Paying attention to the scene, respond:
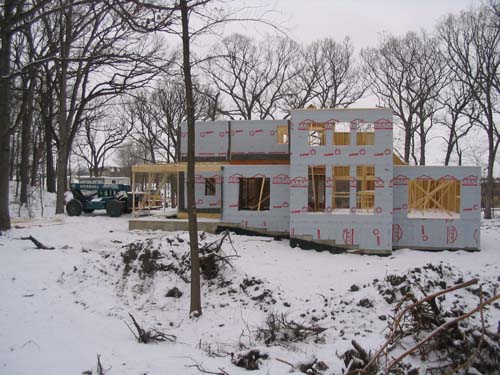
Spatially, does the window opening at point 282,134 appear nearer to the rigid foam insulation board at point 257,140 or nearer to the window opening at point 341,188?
the rigid foam insulation board at point 257,140

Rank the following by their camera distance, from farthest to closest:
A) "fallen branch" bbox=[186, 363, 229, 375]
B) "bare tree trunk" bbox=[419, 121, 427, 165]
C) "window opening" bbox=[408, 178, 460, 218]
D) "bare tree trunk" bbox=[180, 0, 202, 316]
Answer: "bare tree trunk" bbox=[419, 121, 427, 165] < "window opening" bbox=[408, 178, 460, 218] < "bare tree trunk" bbox=[180, 0, 202, 316] < "fallen branch" bbox=[186, 363, 229, 375]

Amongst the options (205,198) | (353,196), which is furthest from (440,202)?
(205,198)

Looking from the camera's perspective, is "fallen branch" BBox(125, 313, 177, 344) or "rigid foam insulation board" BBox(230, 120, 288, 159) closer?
"fallen branch" BBox(125, 313, 177, 344)

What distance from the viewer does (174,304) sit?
8.99 meters

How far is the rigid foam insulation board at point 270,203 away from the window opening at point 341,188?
6.84 feet

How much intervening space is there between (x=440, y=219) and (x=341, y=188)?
1947 cm

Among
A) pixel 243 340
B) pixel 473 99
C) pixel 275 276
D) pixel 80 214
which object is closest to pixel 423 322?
pixel 243 340

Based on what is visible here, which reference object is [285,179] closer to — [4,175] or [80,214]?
[4,175]

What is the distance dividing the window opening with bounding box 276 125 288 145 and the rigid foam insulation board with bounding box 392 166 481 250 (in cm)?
551

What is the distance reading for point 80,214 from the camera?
23031mm

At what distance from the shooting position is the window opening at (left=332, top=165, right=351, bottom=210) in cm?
1770

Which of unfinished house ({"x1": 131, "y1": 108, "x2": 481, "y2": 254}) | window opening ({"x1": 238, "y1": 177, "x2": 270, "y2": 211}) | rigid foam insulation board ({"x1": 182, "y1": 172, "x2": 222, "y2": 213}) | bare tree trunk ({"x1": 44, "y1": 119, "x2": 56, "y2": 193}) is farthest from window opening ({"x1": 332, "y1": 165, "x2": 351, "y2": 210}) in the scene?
bare tree trunk ({"x1": 44, "y1": 119, "x2": 56, "y2": 193})

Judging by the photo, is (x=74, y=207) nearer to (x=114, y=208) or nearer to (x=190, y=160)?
(x=114, y=208)

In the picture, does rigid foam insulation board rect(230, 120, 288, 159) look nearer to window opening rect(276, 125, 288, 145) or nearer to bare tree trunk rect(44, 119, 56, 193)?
window opening rect(276, 125, 288, 145)
